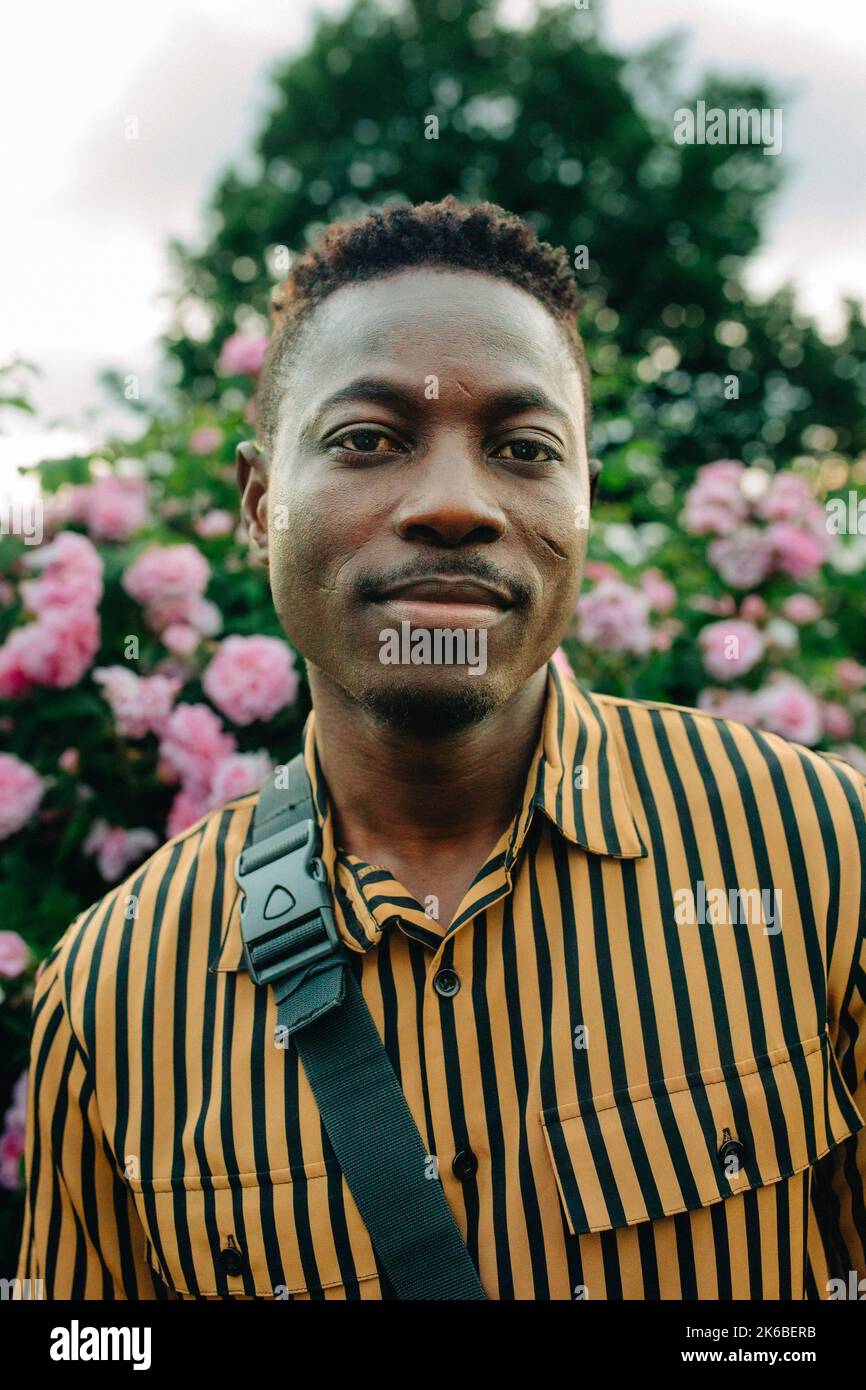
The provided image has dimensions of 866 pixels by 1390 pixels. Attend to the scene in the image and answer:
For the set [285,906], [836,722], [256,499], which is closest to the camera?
[285,906]

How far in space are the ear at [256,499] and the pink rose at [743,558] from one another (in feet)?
6.99

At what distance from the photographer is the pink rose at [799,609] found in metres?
3.60

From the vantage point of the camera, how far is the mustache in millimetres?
1594

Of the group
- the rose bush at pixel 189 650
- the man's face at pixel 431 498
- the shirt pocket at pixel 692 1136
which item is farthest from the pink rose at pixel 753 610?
the shirt pocket at pixel 692 1136

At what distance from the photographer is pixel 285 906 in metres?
1.78

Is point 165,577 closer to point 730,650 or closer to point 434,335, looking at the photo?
point 434,335

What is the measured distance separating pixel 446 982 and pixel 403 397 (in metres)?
0.96

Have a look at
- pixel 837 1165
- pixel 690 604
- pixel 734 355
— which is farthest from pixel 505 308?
pixel 734 355

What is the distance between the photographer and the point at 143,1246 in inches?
72.2

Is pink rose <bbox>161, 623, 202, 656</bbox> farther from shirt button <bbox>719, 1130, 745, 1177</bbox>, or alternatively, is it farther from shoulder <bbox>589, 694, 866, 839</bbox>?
shirt button <bbox>719, 1130, 745, 1177</bbox>

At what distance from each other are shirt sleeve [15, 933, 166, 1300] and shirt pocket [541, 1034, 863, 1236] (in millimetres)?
812

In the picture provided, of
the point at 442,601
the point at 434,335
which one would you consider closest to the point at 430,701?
the point at 442,601

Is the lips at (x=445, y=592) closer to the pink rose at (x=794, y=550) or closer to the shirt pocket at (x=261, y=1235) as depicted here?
the shirt pocket at (x=261, y=1235)

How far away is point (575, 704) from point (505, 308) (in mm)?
743
